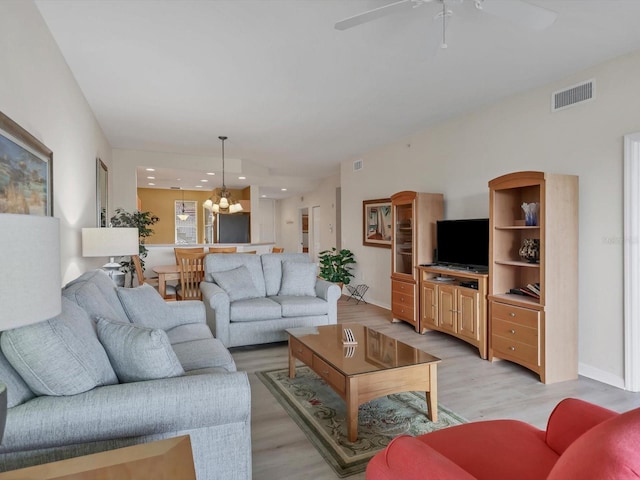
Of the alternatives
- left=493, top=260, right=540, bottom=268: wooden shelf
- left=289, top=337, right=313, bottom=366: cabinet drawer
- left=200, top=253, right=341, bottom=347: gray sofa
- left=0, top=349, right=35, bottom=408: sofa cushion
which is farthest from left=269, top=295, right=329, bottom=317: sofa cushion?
left=0, top=349, right=35, bottom=408: sofa cushion

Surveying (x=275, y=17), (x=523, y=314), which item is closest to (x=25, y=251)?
(x=275, y=17)

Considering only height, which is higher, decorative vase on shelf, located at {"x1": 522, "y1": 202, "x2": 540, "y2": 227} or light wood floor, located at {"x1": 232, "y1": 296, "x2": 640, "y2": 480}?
decorative vase on shelf, located at {"x1": 522, "y1": 202, "x2": 540, "y2": 227}

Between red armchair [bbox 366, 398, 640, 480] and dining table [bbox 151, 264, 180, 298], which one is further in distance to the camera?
dining table [bbox 151, 264, 180, 298]

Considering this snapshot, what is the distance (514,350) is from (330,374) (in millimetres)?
2002

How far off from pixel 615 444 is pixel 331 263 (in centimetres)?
661

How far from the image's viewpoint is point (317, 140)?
588 centimetres

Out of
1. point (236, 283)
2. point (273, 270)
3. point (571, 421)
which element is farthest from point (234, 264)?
point (571, 421)

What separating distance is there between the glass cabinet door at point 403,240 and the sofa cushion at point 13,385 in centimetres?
437

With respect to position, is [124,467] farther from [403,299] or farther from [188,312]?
[403,299]

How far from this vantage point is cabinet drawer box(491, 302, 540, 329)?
3.35 m

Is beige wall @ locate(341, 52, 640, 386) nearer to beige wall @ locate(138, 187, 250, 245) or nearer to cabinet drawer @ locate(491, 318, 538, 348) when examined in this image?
cabinet drawer @ locate(491, 318, 538, 348)

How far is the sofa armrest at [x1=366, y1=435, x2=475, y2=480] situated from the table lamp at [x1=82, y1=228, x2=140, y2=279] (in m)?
3.22

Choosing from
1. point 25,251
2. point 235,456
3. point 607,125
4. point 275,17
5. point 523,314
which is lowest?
point 235,456

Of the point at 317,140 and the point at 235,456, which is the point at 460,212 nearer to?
the point at 317,140
